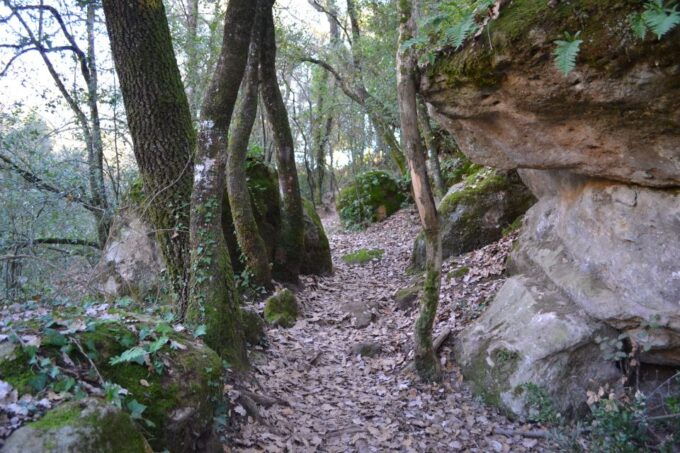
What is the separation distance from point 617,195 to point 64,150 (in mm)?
10009

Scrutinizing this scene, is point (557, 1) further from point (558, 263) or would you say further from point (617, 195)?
point (558, 263)

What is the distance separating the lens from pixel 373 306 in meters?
8.18

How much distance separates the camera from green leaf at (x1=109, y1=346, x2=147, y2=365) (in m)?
3.28

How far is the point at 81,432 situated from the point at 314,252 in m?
7.93

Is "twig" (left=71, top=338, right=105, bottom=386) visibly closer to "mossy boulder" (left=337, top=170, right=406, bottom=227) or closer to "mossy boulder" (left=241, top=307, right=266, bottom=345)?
"mossy boulder" (left=241, top=307, right=266, bottom=345)

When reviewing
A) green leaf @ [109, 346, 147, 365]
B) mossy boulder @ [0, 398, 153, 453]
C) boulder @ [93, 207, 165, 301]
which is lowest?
mossy boulder @ [0, 398, 153, 453]

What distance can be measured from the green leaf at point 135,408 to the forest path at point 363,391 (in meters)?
1.30

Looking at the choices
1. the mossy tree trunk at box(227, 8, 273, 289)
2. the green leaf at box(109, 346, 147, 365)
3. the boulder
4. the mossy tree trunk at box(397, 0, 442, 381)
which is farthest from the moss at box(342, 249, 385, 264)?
the green leaf at box(109, 346, 147, 365)

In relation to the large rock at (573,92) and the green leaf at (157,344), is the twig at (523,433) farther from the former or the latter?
the green leaf at (157,344)

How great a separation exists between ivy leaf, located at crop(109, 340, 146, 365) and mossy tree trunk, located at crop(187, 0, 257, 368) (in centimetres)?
168

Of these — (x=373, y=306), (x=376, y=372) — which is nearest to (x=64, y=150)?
(x=373, y=306)

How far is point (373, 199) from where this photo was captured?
682 inches

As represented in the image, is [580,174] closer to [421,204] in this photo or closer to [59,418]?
[421,204]

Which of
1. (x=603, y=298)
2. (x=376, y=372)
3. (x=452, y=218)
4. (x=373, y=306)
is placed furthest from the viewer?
(x=452, y=218)
